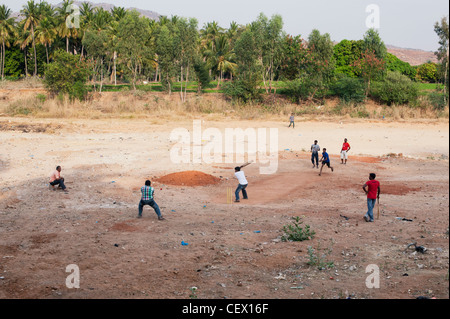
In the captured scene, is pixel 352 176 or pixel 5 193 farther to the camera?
pixel 352 176

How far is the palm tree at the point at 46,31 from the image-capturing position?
190 ft

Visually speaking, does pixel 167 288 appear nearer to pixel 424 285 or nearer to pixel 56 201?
pixel 424 285

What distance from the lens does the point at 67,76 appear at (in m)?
45.2

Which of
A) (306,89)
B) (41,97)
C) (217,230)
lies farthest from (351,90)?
(217,230)

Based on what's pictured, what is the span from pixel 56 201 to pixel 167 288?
7988mm

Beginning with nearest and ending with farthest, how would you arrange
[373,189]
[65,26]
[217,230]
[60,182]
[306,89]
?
[217,230], [373,189], [60,182], [306,89], [65,26]

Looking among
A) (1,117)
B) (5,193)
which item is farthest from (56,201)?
(1,117)

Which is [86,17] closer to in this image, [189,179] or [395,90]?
[395,90]

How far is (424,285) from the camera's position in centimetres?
712

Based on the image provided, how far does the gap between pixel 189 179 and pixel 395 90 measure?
32936mm

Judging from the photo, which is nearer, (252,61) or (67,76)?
(67,76)

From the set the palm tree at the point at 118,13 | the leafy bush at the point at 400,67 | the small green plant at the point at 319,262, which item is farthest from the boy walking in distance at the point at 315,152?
the palm tree at the point at 118,13

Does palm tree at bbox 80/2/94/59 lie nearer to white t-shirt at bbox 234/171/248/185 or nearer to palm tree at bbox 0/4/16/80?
palm tree at bbox 0/4/16/80

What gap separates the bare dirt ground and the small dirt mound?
209mm
